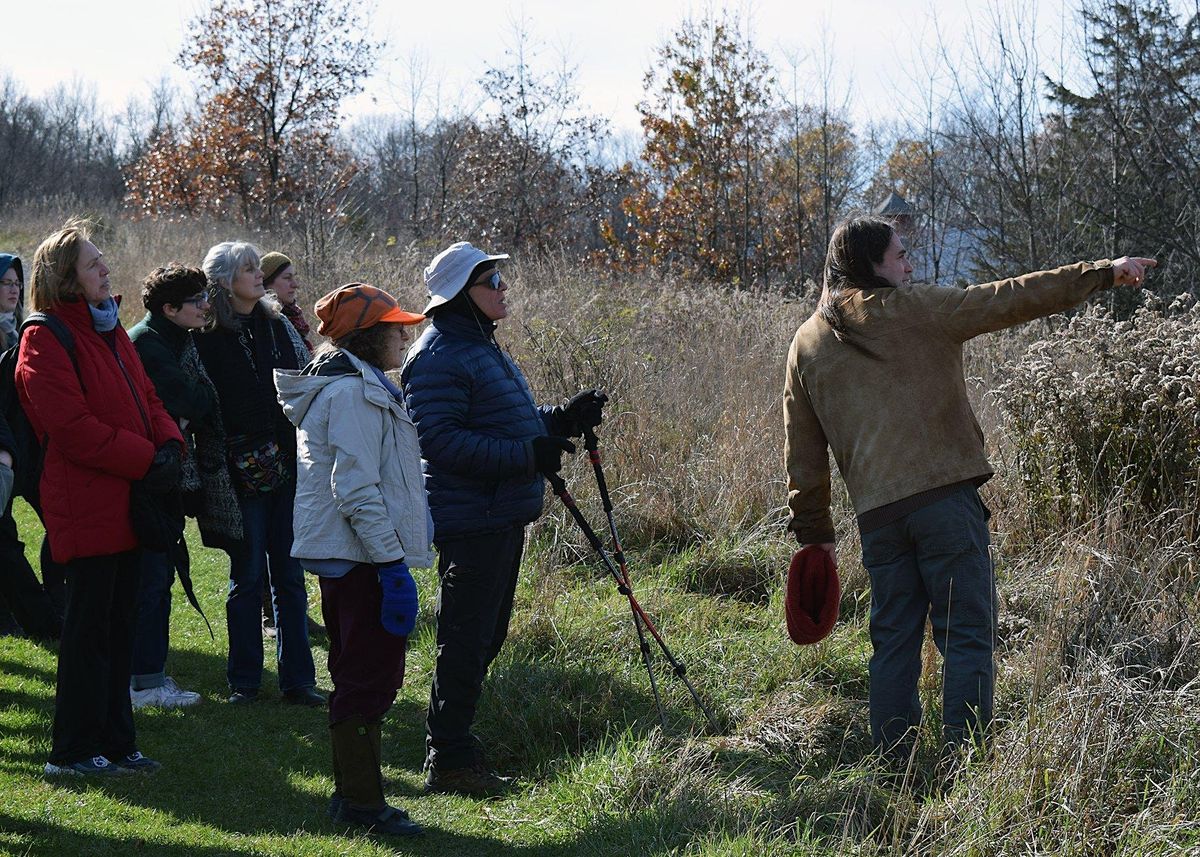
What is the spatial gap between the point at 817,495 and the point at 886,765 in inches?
39.5

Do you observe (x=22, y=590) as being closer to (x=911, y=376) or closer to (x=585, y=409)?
(x=585, y=409)

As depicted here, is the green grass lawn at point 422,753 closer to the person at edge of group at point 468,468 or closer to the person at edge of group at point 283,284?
the person at edge of group at point 468,468

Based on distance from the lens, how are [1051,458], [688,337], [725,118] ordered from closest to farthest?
[1051,458] → [688,337] → [725,118]

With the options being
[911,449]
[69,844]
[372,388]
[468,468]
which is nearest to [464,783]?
[468,468]

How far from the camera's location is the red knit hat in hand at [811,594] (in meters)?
4.47

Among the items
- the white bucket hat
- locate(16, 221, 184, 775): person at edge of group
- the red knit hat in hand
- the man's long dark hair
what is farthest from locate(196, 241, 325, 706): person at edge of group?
the man's long dark hair

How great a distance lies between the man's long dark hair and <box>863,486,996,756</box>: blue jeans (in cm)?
64

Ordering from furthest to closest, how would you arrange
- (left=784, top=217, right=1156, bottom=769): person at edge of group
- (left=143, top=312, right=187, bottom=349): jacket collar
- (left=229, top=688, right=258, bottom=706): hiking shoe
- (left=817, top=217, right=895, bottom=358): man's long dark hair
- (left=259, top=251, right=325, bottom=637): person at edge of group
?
1. (left=259, top=251, right=325, bottom=637): person at edge of group
2. (left=229, top=688, right=258, bottom=706): hiking shoe
3. (left=143, top=312, right=187, bottom=349): jacket collar
4. (left=817, top=217, right=895, bottom=358): man's long dark hair
5. (left=784, top=217, right=1156, bottom=769): person at edge of group

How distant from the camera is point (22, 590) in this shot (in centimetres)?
585

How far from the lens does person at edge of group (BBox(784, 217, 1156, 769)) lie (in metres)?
3.95

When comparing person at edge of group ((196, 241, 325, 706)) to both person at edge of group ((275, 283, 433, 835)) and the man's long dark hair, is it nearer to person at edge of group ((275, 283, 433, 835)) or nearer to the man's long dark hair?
person at edge of group ((275, 283, 433, 835))

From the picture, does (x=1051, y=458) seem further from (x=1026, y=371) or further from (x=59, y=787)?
(x=59, y=787)

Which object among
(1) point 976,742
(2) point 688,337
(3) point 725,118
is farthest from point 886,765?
(3) point 725,118

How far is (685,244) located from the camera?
20.9 meters
